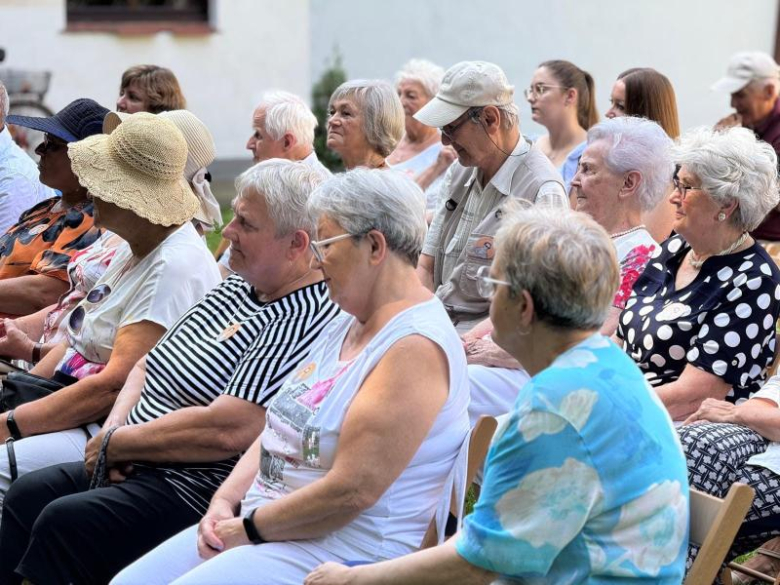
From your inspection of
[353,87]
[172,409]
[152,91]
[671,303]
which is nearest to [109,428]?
[172,409]

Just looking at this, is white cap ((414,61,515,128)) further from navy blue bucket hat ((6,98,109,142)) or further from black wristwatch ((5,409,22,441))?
black wristwatch ((5,409,22,441))

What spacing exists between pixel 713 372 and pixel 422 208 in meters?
1.13

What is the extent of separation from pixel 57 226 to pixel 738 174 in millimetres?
2723

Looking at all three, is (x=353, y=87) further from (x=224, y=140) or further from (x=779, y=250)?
(x=224, y=140)

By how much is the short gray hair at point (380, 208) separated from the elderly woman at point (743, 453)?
3.36 feet

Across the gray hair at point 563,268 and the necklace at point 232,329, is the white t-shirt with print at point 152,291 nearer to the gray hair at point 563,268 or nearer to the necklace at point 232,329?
the necklace at point 232,329

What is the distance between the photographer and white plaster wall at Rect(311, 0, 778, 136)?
13.2 m

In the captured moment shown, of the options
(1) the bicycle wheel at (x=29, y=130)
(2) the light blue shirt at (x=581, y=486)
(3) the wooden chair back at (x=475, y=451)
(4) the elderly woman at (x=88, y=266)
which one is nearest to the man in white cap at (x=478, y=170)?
(4) the elderly woman at (x=88, y=266)

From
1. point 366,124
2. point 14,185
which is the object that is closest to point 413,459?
point 366,124

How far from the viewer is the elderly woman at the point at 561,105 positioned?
20.3 feet

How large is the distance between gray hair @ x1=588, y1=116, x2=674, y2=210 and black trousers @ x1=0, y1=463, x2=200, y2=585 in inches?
74.3

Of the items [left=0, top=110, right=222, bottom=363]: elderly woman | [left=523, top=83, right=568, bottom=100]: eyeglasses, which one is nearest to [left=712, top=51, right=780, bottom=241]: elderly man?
[left=523, top=83, right=568, bottom=100]: eyeglasses

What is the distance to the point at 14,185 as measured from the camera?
556 centimetres

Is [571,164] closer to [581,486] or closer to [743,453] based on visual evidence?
[743,453]
